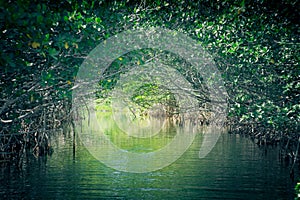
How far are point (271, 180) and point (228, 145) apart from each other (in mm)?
6229

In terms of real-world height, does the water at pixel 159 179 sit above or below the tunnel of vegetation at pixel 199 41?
below

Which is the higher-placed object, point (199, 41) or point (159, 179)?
point (199, 41)

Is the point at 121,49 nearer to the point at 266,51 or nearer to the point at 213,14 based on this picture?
the point at 213,14

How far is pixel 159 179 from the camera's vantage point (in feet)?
34.6

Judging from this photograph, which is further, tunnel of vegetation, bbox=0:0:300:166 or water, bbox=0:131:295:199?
water, bbox=0:131:295:199

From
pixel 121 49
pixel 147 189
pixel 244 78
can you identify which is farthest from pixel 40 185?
pixel 244 78

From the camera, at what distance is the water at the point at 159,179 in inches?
357

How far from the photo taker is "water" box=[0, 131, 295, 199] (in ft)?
29.8

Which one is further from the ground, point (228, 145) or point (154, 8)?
point (154, 8)

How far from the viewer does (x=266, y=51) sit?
8797mm

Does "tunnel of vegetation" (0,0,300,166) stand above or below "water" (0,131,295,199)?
above

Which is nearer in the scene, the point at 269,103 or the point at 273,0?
the point at 273,0

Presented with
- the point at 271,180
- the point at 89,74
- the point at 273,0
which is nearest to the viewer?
the point at 273,0

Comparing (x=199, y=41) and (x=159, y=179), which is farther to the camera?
(x=159, y=179)
